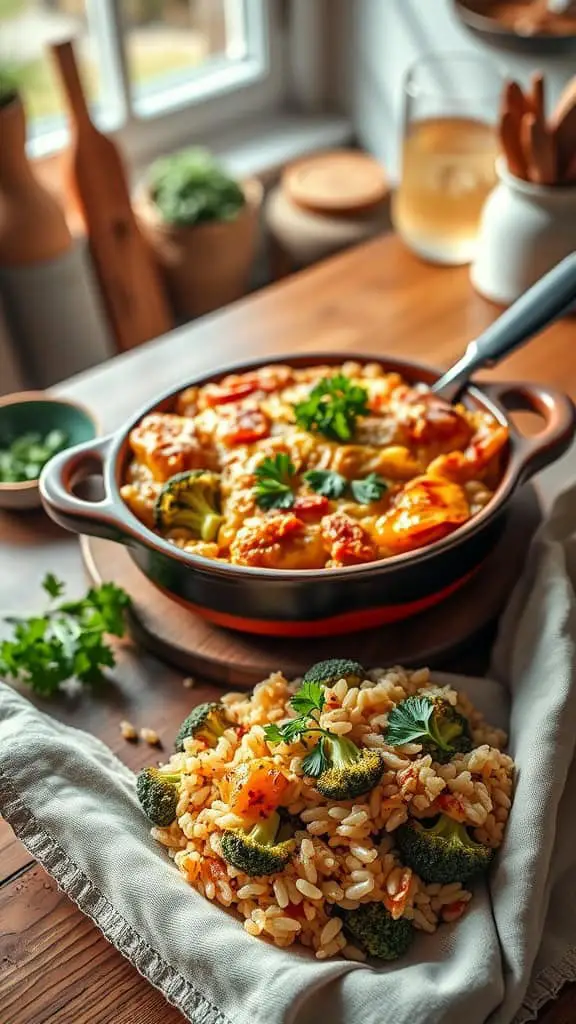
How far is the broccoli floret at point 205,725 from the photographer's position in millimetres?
1225

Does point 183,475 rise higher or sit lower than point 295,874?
higher

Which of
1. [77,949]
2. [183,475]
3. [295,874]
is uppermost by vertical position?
[183,475]

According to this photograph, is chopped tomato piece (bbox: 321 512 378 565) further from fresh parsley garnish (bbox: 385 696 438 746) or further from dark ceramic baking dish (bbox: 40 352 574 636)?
fresh parsley garnish (bbox: 385 696 438 746)

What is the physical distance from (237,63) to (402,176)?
1.53m

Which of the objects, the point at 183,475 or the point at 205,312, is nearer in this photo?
the point at 183,475

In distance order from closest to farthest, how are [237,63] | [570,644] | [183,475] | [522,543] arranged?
[570,644]
[183,475]
[522,543]
[237,63]

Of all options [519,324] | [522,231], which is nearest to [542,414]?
[519,324]

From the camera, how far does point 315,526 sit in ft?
4.51

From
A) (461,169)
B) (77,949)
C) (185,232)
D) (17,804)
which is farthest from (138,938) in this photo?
(185,232)

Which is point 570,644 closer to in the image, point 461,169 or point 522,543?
point 522,543

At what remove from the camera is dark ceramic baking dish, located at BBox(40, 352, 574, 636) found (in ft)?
4.22

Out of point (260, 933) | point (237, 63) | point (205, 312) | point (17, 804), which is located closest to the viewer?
point (260, 933)

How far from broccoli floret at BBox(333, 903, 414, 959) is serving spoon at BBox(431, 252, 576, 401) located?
76cm

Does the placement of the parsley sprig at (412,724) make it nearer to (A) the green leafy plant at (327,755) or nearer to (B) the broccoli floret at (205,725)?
(A) the green leafy plant at (327,755)
